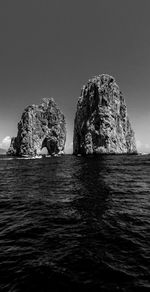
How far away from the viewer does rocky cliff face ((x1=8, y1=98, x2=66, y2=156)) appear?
441 feet

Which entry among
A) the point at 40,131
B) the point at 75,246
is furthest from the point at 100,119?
the point at 75,246

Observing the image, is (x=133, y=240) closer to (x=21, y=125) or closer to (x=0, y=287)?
(x=0, y=287)

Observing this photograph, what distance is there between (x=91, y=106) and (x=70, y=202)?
4385 inches

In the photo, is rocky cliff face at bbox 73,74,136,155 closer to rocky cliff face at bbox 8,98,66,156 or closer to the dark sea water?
rocky cliff face at bbox 8,98,66,156

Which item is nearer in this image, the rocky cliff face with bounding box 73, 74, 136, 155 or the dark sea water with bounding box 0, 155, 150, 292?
the dark sea water with bounding box 0, 155, 150, 292

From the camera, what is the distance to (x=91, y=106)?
12069cm

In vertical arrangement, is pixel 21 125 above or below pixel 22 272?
above

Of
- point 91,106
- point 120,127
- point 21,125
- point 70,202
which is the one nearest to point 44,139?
point 21,125

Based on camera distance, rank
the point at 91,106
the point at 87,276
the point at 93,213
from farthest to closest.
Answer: the point at 91,106 < the point at 93,213 < the point at 87,276

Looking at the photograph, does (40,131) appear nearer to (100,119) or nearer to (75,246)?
(100,119)

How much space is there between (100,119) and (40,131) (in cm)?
5650

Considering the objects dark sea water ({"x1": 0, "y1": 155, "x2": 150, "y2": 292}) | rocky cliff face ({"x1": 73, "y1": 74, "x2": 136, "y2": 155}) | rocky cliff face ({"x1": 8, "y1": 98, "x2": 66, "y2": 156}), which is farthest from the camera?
rocky cliff face ({"x1": 8, "y1": 98, "x2": 66, "y2": 156})

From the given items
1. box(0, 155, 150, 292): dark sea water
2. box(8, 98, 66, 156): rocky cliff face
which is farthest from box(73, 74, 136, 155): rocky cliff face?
box(0, 155, 150, 292): dark sea water

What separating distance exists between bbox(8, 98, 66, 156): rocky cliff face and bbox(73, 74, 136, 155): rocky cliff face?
2503 centimetres
